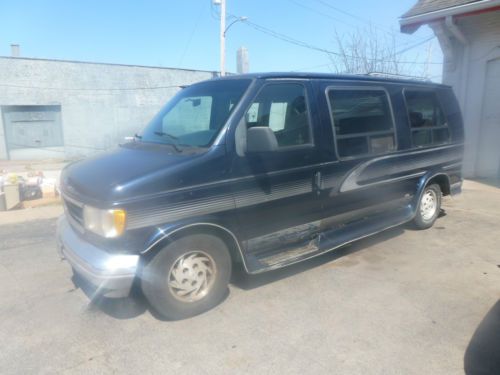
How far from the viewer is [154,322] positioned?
3465 mm

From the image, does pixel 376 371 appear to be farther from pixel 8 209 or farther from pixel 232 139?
pixel 8 209

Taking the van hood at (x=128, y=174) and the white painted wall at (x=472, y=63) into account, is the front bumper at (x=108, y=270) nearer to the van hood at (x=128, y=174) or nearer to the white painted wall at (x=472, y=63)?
the van hood at (x=128, y=174)

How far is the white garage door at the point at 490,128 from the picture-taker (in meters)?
9.40

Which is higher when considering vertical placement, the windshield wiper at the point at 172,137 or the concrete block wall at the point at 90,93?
the concrete block wall at the point at 90,93

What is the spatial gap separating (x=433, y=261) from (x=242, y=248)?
98.5 inches

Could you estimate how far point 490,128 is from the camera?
966 cm

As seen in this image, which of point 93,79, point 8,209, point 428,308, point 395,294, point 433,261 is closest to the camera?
point 428,308

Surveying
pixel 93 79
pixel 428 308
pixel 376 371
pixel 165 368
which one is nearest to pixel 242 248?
pixel 165 368

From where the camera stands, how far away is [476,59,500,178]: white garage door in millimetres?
9398

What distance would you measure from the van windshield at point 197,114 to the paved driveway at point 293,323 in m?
1.60

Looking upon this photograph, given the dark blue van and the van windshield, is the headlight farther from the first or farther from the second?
the van windshield

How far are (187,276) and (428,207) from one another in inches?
161

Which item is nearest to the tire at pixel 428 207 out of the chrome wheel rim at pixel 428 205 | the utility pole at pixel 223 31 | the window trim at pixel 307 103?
the chrome wheel rim at pixel 428 205

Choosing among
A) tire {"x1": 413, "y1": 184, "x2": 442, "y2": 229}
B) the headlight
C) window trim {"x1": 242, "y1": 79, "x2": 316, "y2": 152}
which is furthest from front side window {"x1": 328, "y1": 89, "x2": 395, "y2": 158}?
the headlight
